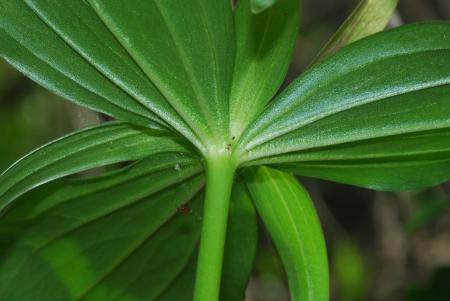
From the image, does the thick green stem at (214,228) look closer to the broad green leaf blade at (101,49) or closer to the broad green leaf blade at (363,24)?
the broad green leaf blade at (101,49)

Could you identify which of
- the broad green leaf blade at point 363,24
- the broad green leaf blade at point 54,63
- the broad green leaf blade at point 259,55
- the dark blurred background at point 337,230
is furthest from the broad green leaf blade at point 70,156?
the dark blurred background at point 337,230

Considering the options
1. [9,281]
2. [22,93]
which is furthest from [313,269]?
[22,93]

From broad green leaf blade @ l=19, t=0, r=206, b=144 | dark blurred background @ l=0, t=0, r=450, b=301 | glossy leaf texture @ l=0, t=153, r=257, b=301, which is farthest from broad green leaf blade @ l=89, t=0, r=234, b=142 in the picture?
dark blurred background @ l=0, t=0, r=450, b=301

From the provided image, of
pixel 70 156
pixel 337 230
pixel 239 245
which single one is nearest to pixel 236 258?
pixel 239 245

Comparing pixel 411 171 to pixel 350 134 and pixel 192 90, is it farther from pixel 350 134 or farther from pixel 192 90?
pixel 192 90

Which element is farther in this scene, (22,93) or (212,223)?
(22,93)

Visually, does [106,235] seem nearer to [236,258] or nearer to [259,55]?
[236,258]
